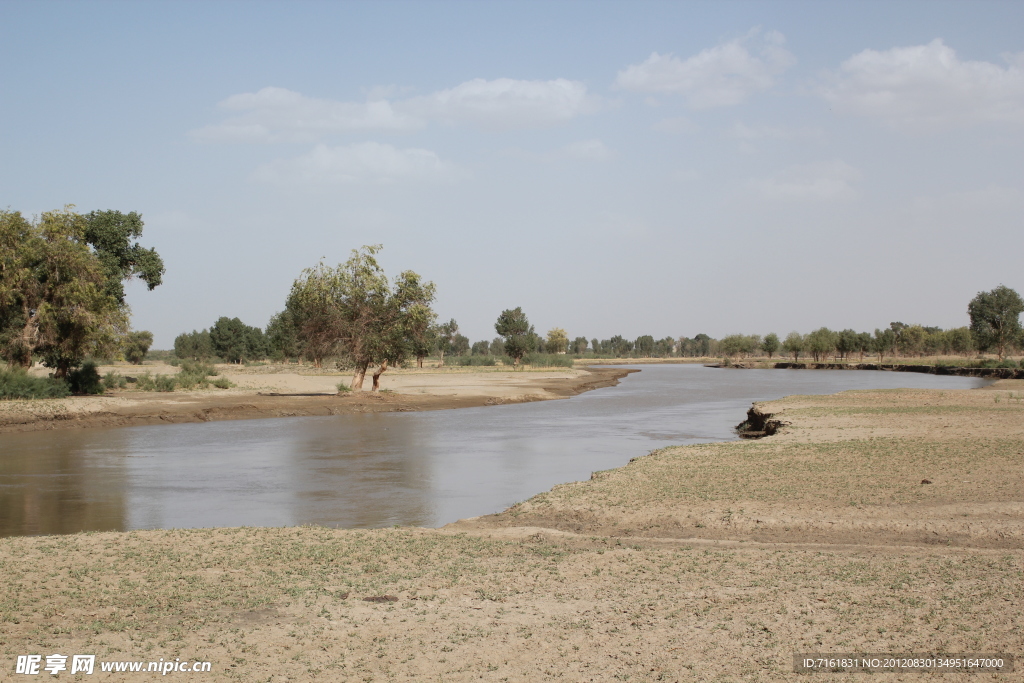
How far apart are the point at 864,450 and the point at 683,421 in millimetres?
17839

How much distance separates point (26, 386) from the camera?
35.8 metres

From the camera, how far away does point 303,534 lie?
12180 millimetres

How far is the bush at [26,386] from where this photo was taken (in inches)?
1368

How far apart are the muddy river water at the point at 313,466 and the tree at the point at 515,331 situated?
66655 millimetres

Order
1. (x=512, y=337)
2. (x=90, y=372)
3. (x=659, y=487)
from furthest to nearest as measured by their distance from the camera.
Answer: (x=512, y=337) → (x=90, y=372) → (x=659, y=487)

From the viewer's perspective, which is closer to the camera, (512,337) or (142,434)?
(142,434)

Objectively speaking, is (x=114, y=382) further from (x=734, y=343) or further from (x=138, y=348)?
(x=734, y=343)

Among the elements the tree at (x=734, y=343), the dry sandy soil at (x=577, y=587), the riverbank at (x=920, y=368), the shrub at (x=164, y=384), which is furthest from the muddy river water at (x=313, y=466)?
the tree at (x=734, y=343)

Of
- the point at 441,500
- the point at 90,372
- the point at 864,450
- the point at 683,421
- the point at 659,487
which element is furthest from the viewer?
the point at 90,372

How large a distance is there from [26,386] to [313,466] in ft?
69.6

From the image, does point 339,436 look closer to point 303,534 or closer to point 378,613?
point 303,534

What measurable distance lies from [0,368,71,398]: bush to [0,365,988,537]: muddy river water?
4.93 m

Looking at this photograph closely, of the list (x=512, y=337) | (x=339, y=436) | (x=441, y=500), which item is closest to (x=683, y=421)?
(x=339, y=436)

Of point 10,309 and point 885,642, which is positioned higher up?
point 10,309
